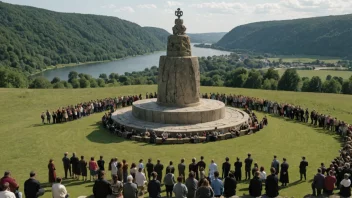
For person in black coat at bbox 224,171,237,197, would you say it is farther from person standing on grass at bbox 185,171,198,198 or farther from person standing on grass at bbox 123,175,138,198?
person standing on grass at bbox 123,175,138,198

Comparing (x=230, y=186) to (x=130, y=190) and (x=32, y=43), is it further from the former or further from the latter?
(x=32, y=43)

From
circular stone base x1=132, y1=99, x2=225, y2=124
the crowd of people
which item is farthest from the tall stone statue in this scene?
the crowd of people

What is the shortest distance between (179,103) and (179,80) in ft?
6.00

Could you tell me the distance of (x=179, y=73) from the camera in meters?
27.9

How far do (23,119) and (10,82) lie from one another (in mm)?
39274

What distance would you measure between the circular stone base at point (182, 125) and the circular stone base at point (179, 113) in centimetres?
40

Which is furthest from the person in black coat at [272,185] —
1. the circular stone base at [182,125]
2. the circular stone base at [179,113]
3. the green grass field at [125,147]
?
the circular stone base at [179,113]

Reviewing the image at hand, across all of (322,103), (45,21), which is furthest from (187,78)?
(45,21)

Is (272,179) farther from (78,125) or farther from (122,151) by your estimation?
(78,125)

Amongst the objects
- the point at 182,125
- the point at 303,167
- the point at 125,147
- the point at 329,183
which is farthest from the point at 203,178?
the point at 182,125

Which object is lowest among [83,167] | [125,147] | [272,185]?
[125,147]

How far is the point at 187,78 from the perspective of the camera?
28.0 m

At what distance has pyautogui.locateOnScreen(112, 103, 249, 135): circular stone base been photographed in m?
24.7

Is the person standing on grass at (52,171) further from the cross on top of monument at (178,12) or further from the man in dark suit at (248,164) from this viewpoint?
the cross on top of monument at (178,12)
